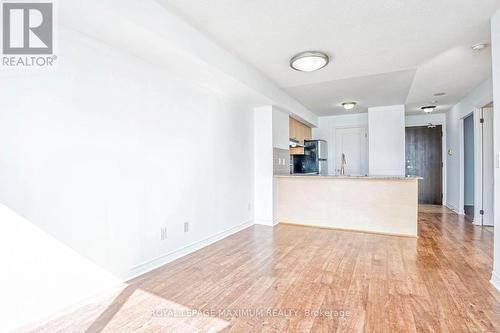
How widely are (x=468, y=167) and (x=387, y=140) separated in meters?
1.76

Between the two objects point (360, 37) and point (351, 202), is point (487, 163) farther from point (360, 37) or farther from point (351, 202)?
point (360, 37)

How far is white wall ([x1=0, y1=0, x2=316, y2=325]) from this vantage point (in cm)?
185

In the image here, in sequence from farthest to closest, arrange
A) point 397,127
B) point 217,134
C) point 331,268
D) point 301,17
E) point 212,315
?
point 397,127
point 217,134
point 331,268
point 301,17
point 212,315

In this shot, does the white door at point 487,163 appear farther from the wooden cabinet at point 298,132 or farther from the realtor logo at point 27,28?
the realtor logo at point 27,28

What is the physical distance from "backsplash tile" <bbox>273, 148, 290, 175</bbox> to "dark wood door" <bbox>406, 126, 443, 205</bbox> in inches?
158

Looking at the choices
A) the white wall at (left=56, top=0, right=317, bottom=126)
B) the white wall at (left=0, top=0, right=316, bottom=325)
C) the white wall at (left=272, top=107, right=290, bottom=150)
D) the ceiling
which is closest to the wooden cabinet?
the white wall at (left=272, top=107, right=290, bottom=150)

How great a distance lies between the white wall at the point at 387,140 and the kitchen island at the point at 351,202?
6.50ft

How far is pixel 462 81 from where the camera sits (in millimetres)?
4215

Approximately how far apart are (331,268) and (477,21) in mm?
2860

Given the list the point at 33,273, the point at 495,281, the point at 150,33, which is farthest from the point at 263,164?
the point at 33,273

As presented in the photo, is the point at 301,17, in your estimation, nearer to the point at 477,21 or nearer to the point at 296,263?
the point at 477,21

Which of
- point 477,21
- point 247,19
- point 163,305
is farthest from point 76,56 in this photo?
point 477,21

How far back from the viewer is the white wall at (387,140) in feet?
19.2

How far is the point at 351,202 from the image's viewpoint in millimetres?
4484
